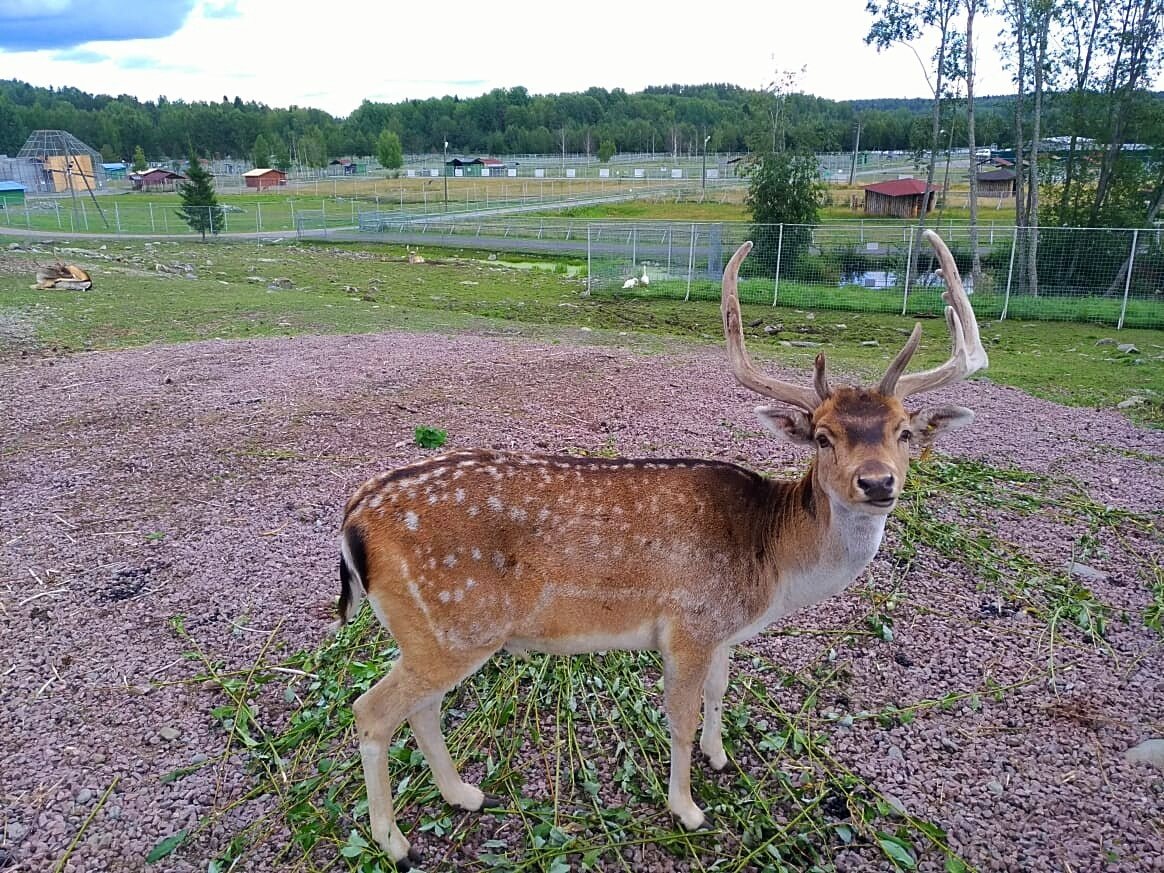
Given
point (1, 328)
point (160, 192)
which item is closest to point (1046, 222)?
point (1, 328)

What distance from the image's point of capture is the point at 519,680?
5.24m

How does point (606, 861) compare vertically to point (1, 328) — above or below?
below

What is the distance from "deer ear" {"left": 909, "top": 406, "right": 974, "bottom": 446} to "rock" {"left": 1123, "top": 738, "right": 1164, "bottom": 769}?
7.17 feet

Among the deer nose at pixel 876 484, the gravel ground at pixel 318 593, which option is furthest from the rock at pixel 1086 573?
the deer nose at pixel 876 484

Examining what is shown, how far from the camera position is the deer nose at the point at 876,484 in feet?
12.0

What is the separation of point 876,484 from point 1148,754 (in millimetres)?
2591

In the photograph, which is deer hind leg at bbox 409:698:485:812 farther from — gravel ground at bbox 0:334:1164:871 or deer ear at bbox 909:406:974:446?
deer ear at bbox 909:406:974:446

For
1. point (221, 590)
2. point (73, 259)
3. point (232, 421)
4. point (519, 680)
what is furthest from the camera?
point (73, 259)

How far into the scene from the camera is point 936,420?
167 inches

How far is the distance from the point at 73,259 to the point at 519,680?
28.2 metres

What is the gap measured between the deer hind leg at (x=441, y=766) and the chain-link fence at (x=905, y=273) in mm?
19812

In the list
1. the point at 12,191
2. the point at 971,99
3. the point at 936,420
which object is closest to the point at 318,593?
the point at 936,420

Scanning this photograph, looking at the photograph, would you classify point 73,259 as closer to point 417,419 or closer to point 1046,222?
point 417,419

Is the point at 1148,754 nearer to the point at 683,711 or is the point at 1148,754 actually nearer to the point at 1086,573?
the point at 1086,573
